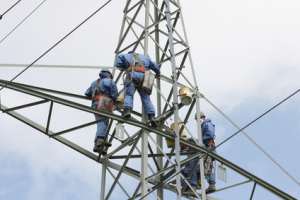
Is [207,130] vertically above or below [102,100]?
below

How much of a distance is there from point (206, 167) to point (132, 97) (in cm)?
326

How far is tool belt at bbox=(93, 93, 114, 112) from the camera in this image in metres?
13.9

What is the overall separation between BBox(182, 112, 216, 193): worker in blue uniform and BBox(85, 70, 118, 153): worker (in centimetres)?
181

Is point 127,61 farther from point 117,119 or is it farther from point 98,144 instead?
point 98,144

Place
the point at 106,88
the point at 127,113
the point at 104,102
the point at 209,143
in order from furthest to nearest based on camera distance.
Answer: the point at 209,143, the point at 106,88, the point at 104,102, the point at 127,113

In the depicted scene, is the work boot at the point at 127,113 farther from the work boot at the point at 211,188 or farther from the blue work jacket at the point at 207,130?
the blue work jacket at the point at 207,130

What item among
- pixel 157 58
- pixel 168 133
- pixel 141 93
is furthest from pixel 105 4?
pixel 168 133

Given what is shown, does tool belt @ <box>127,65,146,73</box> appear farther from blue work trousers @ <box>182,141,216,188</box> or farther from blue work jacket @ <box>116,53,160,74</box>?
blue work trousers @ <box>182,141,216,188</box>

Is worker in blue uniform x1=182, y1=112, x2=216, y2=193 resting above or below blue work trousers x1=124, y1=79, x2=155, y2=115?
below

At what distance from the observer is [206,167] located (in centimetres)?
1559

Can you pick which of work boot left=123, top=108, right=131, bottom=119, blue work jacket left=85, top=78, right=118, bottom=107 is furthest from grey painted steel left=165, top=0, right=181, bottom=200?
blue work jacket left=85, top=78, right=118, bottom=107

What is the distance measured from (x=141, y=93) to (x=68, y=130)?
5.36ft

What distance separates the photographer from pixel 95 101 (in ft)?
46.1

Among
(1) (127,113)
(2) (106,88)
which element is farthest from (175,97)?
(2) (106,88)
